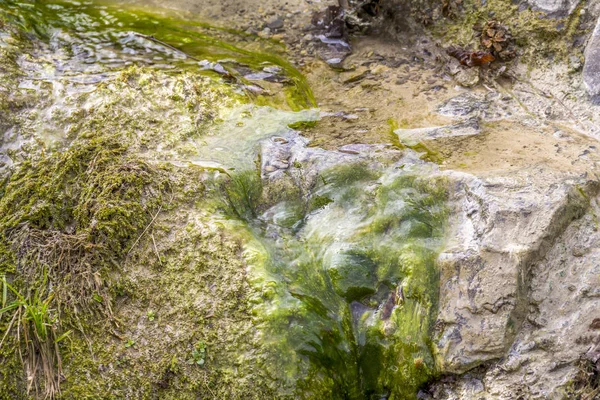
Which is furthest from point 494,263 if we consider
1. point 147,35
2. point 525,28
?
point 147,35

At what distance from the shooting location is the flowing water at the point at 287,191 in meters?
2.91

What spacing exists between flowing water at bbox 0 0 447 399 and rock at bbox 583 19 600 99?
158 cm

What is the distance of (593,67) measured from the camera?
3895mm

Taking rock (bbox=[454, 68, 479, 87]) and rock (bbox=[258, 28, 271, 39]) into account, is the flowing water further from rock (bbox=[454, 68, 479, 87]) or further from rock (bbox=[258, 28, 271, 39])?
rock (bbox=[454, 68, 479, 87])

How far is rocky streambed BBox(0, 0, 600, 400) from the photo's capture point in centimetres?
281

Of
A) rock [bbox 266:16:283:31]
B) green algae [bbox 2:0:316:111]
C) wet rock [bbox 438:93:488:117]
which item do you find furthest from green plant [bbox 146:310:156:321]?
rock [bbox 266:16:283:31]

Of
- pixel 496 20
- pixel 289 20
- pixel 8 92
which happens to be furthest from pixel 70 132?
pixel 496 20

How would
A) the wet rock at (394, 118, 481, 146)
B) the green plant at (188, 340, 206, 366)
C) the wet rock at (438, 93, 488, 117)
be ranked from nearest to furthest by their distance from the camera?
the green plant at (188, 340, 206, 366) < the wet rock at (394, 118, 481, 146) < the wet rock at (438, 93, 488, 117)

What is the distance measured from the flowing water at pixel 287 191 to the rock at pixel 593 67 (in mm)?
1581

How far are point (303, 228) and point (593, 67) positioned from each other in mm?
2598

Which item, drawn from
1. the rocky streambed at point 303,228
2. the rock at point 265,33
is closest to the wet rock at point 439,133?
the rocky streambed at point 303,228

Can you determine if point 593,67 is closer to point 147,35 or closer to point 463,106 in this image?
point 463,106

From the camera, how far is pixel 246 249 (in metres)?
3.13

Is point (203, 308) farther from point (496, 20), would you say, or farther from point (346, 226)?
point (496, 20)
